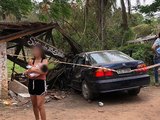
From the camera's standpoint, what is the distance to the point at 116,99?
10.9 metres

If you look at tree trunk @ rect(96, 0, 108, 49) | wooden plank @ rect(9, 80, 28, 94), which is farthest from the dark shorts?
tree trunk @ rect(96, 0, 108, 49)

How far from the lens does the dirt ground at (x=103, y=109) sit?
8.72 meters

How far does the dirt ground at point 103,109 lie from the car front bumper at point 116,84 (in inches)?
18.4

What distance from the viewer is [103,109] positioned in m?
9.60

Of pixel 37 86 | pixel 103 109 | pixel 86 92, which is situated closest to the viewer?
pixel 37 86

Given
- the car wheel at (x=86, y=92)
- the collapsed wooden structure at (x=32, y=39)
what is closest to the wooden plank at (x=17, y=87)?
the collapsed wooden structure at (x=32, y=39)

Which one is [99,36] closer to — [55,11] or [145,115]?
[55,11]

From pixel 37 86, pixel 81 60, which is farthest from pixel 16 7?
pixel 37 86

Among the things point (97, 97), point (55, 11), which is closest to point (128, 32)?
point (55, 11)

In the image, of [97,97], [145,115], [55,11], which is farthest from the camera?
[55,11]

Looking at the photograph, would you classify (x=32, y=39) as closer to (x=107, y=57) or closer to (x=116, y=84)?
(x=107, y=57)

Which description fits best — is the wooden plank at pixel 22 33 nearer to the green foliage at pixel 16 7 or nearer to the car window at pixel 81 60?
the car window at pixel 81 60

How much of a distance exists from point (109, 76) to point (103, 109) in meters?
0.94

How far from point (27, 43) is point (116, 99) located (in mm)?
3735
